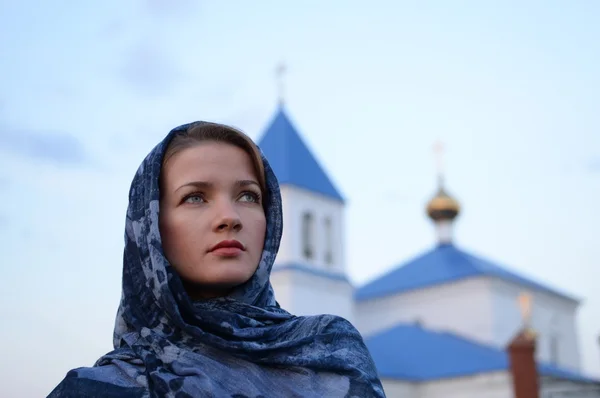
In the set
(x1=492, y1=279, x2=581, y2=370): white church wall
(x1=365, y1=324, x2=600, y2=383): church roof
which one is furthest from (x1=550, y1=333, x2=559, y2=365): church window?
(x1=365, y1=324, x2=600, y2=383): church roof

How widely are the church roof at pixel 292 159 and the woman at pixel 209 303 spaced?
1113 inches

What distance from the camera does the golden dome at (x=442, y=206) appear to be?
40.3 meters

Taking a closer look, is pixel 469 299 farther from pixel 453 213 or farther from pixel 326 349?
pixel 326 349

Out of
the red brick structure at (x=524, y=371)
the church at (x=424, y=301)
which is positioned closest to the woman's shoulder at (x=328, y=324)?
the red brick structure at (x=524, y=371)

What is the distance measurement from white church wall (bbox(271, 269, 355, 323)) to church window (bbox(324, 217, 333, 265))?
0.89 metres

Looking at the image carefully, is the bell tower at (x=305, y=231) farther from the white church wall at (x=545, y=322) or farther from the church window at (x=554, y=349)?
the church window at (x=554, y=349)

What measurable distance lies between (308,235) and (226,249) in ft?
97.2

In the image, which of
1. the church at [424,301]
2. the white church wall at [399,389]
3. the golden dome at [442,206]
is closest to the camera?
the white church wall at [399,389]

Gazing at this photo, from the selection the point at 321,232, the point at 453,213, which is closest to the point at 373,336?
the point at 321,232

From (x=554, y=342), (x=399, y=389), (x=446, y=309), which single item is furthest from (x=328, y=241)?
(x=554, y=342)

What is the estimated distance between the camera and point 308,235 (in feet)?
105

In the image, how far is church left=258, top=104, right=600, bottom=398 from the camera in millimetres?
29375

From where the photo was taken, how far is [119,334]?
237 cm

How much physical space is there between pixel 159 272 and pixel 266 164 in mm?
496
